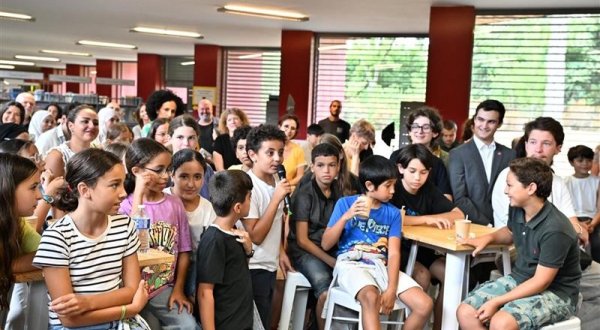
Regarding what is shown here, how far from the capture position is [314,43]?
41.6 ft

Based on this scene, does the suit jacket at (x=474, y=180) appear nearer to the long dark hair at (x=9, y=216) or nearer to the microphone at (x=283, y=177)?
the microphone at (x=283, y=177)

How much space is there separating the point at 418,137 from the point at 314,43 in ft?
25.4

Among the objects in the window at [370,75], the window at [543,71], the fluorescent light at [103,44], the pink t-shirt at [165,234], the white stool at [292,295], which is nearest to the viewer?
the pink t-shirt at [165,234]

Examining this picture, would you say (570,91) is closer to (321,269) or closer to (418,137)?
(418,137)

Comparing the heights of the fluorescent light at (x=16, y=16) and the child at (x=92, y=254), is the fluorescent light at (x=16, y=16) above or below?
above

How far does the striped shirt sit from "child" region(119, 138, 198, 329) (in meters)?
0.46

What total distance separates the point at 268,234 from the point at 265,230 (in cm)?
11

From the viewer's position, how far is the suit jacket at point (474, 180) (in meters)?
Result: 4.93

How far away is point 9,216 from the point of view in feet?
8.93

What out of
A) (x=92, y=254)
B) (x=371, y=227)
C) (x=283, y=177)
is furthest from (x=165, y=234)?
(x=371, y=227)

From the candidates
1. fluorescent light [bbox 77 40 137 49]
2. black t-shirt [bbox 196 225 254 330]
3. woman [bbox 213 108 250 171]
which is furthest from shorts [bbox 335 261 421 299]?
fluorescent light [bbox 77 40 137 49]

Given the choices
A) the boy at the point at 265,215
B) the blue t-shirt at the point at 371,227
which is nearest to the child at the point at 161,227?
the boy at the point at 265,215

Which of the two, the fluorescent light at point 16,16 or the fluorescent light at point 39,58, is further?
the fluorescent light at point 39,58

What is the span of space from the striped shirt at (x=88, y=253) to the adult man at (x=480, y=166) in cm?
272
